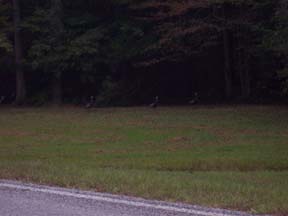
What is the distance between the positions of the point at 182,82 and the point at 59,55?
28.7 ft

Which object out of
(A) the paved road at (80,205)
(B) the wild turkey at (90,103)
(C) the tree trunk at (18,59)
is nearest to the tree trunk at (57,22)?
(C) the tree trunk at (18,59)

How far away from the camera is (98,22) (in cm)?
4331

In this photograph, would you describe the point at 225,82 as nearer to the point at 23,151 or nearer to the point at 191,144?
the point at 191,144

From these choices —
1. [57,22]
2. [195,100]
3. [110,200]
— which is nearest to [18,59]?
[57,22]

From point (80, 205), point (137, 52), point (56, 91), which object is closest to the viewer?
point (80, 205)

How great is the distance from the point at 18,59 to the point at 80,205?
36056mm

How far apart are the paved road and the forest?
85.7 ft

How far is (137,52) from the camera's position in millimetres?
41125

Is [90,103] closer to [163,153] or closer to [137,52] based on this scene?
[137,52]

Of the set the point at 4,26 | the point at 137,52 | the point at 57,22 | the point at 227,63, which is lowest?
the point at 227,63

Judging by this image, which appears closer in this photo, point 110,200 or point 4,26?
point 110,200

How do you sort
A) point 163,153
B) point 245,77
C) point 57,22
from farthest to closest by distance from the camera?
point 57,22, point 245,77, point 163,153

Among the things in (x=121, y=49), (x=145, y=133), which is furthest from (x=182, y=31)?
(x=145, y=133)

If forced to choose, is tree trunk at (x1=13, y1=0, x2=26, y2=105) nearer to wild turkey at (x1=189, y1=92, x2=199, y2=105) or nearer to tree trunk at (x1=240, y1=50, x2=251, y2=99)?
wild turkey at (x1=189, y1=92, x2=199, y2=105)
